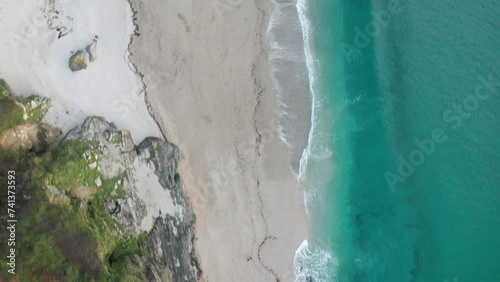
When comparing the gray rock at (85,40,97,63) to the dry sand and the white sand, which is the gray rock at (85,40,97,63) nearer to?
the white sand

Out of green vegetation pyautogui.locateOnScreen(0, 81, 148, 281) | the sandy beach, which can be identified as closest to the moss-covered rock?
green vegetation pyautogui.locateOnScreen(0, 81, 148, 281)

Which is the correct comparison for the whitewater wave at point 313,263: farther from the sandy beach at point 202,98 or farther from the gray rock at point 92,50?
the gray rock at point 92,50

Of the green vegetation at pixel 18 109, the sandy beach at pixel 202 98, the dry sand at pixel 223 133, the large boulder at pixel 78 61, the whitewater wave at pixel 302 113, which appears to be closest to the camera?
the green vegetation at pixel 18 109

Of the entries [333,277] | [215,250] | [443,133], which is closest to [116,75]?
[215,250]

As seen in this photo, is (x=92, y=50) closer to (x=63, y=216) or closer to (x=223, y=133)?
(x=223, y=133)

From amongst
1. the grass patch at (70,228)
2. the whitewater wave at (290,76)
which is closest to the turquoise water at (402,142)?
the whitewater wave at (290,76)

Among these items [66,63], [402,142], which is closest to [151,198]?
[66,63]

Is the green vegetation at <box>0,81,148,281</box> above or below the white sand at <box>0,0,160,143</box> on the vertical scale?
below
